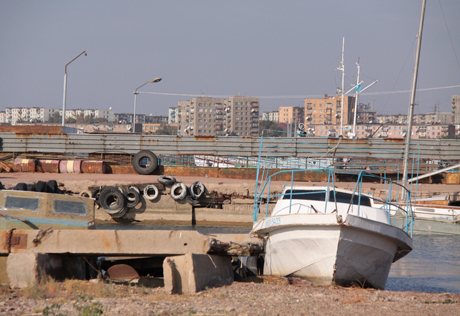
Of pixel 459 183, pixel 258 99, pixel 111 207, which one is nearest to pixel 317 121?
pixel 258 99

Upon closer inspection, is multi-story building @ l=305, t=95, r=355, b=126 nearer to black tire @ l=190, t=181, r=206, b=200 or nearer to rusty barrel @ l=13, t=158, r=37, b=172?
rusty barrel @ l=13, t=158, r=37, b=172

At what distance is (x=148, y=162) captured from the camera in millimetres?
27766

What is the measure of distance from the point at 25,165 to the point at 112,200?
890 centimetres

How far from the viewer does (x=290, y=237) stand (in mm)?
9164

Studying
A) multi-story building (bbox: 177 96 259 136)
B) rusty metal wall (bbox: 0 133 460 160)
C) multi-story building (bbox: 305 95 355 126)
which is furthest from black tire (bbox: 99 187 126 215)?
multi-story building (bbox: 305 95 355 126)

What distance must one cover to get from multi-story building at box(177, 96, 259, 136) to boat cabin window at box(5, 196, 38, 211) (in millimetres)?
132131

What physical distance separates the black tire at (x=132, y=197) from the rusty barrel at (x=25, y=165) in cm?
862

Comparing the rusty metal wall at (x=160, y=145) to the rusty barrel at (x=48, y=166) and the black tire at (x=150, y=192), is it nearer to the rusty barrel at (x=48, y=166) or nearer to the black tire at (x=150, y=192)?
the rusty barrel at (x=48, y=166)

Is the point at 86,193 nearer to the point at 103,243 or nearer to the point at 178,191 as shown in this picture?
the point at 178,191

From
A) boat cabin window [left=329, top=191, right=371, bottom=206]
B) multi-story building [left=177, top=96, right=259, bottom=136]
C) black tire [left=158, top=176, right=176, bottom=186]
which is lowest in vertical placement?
black tire [left=158, top=176, right=176, bottom=186]

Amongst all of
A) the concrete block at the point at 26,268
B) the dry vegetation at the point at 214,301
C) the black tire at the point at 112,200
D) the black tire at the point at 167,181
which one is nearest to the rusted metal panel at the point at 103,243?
the concrete block at the point at 26,268

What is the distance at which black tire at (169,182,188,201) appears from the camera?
2122cm

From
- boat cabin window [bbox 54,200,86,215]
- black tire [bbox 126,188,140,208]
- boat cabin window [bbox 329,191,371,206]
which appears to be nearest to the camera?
boat cabin window [bbox 54,200,86,215]

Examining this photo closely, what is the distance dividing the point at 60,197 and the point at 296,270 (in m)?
5.16
